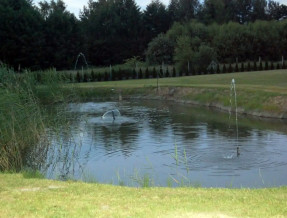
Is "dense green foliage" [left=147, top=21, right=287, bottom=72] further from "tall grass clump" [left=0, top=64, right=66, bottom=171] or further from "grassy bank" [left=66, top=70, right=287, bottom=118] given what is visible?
"tall grass clump" [left=0, top=64, right=66, bottom=171]

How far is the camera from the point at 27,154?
10758mm

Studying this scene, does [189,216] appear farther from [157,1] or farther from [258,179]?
[157,1]

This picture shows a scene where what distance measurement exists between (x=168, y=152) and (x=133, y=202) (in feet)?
26.9

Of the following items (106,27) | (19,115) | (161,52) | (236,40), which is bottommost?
(19,115)

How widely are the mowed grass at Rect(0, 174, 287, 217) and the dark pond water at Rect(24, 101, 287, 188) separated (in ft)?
7.00

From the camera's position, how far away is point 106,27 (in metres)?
71.5

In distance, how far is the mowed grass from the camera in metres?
5.39

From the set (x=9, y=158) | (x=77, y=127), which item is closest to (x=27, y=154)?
(x=9, y=158)

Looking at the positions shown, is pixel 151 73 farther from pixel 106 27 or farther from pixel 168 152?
pixel 106 27

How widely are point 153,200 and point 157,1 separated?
254ft

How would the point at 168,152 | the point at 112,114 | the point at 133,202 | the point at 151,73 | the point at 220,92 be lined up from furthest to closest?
the point at 151,73 → the point at 220,92 → the point at 112,114 → the point at 168,152 → the point at 133,202

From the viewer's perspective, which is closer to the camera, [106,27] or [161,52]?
[161,52]

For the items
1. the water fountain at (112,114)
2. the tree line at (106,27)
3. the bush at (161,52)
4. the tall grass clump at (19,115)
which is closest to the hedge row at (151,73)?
the tree line at (106,27)

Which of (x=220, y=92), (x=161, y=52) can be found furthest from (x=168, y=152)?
(x=161, y=52)
